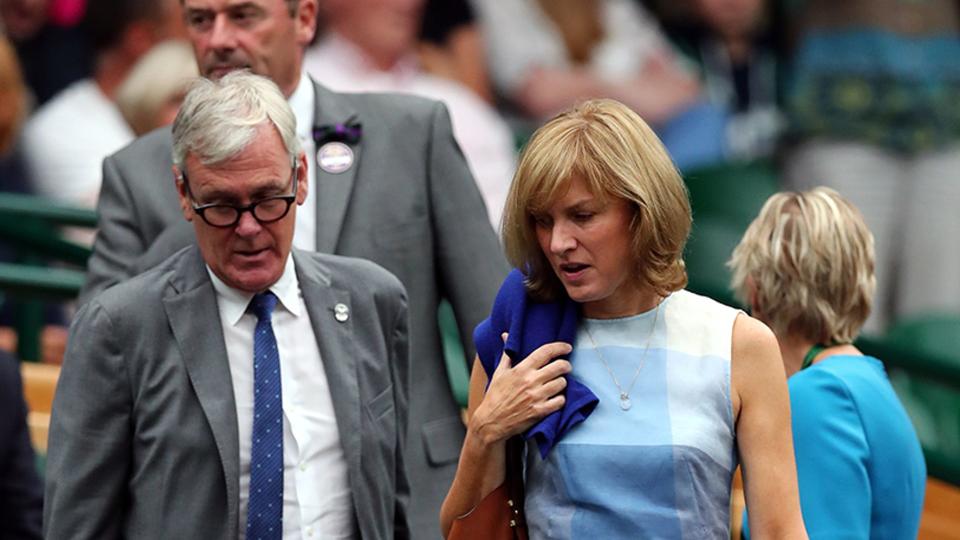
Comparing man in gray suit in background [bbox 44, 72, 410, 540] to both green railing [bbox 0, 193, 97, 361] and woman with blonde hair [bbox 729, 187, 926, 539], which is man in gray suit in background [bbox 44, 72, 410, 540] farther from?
green railing [bbox 0, 193, 97, 361]

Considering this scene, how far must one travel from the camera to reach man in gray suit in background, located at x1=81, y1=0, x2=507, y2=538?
437 cm

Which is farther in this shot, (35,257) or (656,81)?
(656,81)

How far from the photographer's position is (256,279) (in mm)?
3615

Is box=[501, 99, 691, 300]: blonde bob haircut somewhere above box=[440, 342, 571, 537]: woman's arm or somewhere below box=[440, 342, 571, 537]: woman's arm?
above

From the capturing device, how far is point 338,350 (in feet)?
12.1

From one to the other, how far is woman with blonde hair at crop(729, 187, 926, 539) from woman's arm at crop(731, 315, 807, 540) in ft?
1.30

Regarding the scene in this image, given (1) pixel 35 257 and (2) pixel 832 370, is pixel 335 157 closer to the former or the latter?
(2) pixel 832 370

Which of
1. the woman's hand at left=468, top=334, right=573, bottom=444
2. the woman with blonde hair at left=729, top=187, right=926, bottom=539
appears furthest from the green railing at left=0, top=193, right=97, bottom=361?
the woman's hand at left=468, top=334, right=573, bottom=444

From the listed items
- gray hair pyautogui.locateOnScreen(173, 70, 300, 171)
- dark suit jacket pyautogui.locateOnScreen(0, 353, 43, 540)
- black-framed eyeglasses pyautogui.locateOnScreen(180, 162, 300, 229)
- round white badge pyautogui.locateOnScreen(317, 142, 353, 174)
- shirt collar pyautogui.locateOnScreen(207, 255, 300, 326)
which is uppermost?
gray hair pyautogui.locateOnScreen(173, 70, 300, 171)

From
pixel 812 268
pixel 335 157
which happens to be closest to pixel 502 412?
pixel 812 268

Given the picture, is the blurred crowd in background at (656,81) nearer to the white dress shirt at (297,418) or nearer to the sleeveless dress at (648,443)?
the white dress shirt at (297,418)

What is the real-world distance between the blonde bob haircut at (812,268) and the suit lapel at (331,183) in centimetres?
93

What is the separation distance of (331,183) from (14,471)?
107cm

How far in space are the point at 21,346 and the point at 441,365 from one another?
2.83 metres
